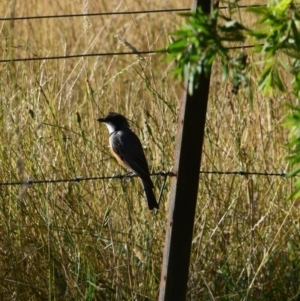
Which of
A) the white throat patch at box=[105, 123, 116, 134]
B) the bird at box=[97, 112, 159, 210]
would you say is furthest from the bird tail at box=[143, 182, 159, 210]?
the white throat patch at box=[105, 123, 116, 134]

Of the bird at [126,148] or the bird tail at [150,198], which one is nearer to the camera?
the bird tail at [150,198]

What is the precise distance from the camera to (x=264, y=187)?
477 centimetres

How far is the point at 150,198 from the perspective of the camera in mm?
4480

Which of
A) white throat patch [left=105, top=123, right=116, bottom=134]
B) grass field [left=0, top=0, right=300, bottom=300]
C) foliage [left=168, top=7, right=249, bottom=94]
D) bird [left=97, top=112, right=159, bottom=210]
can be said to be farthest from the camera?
white throat patch [left=105, top=123, right=116, bottom=134]

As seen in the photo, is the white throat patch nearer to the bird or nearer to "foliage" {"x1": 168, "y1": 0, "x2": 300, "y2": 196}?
the bird

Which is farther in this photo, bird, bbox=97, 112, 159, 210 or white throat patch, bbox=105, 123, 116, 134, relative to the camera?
white throat patch, bbox=105, 123, 116, 134

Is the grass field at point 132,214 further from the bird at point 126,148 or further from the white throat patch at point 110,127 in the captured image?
the white throat patch at point 110,127

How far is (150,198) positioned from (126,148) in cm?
95

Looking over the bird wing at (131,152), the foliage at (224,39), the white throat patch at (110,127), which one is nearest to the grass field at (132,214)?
the bird wing at (131,152)

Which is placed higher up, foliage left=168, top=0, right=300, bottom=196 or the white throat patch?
foliage left=168, top=0, right=300, bottom=196

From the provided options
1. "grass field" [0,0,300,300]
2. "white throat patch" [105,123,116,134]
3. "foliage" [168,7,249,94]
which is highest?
"foliage" [168,7,249,94]

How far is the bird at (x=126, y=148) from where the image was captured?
4695mm

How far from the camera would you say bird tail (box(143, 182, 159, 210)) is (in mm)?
4387

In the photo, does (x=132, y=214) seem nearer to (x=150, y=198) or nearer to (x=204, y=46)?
(x=150, y=198)
